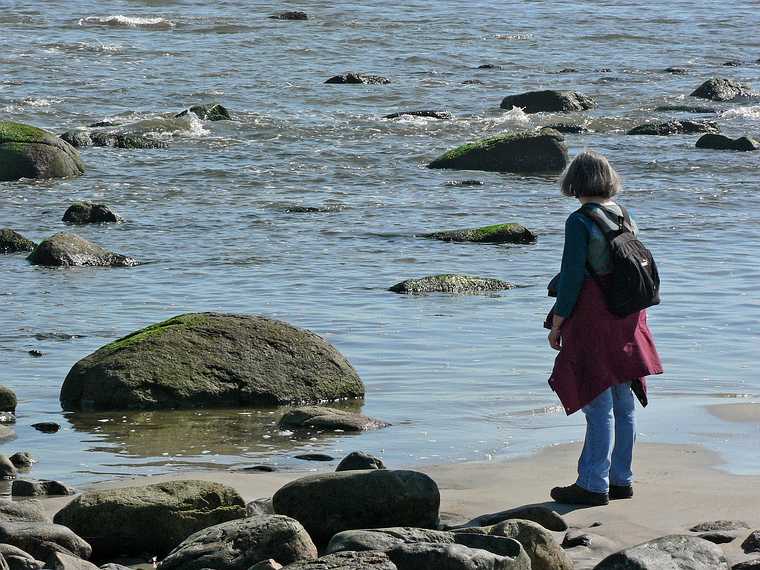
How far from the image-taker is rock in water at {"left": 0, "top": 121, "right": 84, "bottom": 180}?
21016 mm

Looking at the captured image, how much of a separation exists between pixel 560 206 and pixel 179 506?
13431 millimetres

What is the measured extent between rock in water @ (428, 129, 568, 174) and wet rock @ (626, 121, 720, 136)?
4326 millimetres

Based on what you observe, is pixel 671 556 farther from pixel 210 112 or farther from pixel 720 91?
pixel 720 91

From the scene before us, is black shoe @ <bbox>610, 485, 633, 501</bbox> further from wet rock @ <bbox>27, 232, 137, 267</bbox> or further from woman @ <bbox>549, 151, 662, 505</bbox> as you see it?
wet rock @ <bbox>27, 232, 137, 267</bbox>

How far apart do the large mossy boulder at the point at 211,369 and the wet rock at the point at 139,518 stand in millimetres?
2898

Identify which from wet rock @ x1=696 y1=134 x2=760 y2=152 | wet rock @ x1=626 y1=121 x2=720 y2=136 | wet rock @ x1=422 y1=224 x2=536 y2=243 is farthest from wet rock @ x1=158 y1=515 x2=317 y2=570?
wet rock @ x1=626 y1=121 x2=720 y2=136

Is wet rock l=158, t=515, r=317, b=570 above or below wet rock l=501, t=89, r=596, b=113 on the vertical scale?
above

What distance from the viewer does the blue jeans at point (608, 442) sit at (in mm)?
6777

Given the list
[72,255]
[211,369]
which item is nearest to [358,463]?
[211,369]

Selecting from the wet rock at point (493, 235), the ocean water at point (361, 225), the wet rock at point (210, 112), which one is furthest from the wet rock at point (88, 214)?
the wet rock at point (210, 112)

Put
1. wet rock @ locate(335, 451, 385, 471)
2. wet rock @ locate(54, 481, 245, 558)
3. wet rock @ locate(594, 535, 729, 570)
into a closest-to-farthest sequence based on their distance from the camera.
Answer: wet rock @ locate(594, 535, 729, 570), wet rock @ locate(54, 481, 245, 558), wet rock @ locate(335, 451, 385, 471)

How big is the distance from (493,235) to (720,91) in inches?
692

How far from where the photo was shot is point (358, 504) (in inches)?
246

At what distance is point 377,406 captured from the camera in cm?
930
